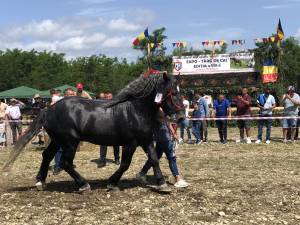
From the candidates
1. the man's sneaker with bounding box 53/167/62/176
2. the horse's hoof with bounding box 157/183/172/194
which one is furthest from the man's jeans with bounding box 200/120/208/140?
the horse's hoof with bounding box 157/183/172/194

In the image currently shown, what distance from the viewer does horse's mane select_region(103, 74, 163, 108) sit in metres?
7.54

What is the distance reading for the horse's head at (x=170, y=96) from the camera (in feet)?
24.3

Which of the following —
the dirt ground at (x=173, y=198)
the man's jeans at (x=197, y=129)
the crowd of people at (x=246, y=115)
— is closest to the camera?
the dirt ground at (x=173, y=198)

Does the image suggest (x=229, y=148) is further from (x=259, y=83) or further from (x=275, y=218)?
(x=259, y=83)

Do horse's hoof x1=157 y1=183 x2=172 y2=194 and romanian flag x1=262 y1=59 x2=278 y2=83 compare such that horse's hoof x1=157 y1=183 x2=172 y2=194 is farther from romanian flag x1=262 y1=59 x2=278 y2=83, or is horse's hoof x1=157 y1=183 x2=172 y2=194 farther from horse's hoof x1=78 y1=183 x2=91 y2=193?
romanian flag x1=262 y1=59 x2=278 y2=83

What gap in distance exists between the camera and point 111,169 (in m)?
10.3

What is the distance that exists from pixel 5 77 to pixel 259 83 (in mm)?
29885

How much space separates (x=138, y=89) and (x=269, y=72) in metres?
21.2

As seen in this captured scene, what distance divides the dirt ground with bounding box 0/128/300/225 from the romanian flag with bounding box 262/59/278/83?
17.0 meters

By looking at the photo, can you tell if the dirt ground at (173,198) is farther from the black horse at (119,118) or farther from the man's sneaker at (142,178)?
the black horse at (119,118)

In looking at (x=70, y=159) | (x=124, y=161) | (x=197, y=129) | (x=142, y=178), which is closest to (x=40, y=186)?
(x=70, y=159)

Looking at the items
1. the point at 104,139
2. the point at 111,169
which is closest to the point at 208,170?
the point at 111,169

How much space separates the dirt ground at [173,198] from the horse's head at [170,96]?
1306 mm

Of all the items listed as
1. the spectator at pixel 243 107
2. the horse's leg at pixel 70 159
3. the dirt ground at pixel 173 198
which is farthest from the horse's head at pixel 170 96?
the spectator at pixel 243 107
